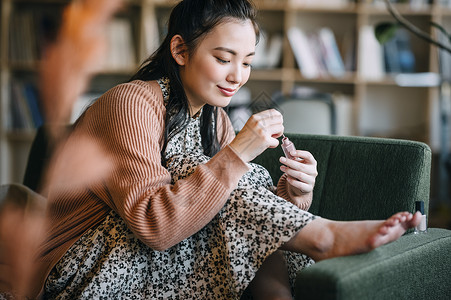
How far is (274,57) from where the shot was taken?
3760 millimetres

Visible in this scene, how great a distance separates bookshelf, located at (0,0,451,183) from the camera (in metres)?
3.65

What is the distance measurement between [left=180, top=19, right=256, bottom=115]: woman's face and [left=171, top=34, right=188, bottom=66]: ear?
21mm

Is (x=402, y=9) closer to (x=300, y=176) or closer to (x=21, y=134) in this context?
(x=21, y=134)

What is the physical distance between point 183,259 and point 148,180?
0.18m

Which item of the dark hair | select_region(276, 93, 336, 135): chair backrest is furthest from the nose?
select_region(276, 93, 336, 135): chair backrest

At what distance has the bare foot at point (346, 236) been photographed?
0.94 meters

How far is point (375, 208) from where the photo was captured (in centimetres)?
127

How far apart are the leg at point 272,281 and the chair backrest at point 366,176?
0.29 m

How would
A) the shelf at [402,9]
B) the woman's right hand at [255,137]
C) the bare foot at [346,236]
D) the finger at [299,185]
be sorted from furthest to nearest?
the shelf at [402,9] → the finger at [299,185] → the woman's right hand at [255,137] → the bare foot at [346,236]

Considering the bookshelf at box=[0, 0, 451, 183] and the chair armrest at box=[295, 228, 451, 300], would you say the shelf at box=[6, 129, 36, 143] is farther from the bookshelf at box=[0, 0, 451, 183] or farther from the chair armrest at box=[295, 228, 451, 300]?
the chair armrest at box=[295, 228, 451, 300]

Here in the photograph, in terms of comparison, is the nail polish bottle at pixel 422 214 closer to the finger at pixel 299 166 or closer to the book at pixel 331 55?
the finger at pixel 299 166

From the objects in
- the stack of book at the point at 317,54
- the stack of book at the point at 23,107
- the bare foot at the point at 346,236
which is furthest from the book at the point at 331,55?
the bare foot at the point at 346,236

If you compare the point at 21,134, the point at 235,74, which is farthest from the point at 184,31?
the point at 21,134

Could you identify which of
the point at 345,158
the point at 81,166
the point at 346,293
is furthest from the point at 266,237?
the point at 81,166
